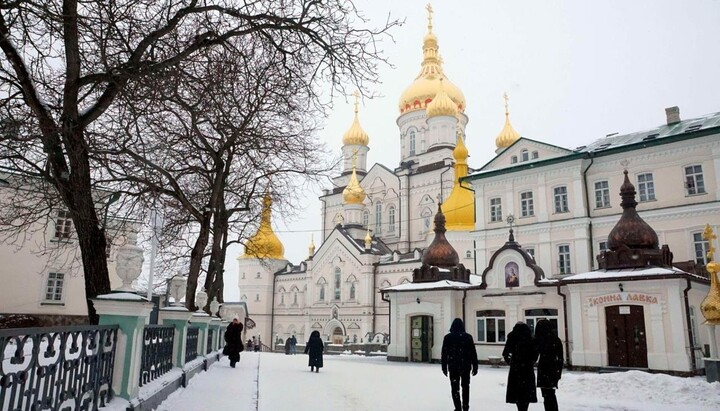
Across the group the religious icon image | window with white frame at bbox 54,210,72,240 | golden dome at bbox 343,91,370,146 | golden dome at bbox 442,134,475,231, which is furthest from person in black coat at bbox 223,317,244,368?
golden dome at bbox 343,91,370,146

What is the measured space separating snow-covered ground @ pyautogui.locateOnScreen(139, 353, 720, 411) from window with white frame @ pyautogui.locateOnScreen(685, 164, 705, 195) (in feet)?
49.7

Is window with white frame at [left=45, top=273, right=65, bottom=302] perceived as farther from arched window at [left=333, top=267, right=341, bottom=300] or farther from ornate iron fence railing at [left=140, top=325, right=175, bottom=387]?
arched window at [left=333, top=267, right=341, bottom=300]

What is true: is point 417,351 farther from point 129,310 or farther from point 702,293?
point 129,310

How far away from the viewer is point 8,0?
6457 mm

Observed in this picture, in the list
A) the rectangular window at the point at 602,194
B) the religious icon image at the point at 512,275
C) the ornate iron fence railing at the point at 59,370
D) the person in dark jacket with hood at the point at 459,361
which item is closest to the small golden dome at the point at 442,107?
the rectangular window at the point at 602,194

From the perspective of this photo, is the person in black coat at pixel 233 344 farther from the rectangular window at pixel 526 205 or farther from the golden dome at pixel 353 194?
the golden dome at pixel 353 194

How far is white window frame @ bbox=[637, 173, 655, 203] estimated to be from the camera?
26.9 m

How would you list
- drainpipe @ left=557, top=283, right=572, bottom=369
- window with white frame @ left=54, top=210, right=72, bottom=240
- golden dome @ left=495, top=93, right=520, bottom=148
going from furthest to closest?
golden dome @ left=495, top=93, right=520, bottom=148, drainpipe @ left=557, top=283, right=572, bottom=369, window with white frame @ left=54, top=210, right=72, bottom=240

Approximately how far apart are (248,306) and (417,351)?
33.2 metres

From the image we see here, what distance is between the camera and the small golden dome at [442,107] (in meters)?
49.9

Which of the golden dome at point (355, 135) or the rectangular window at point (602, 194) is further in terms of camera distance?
the golden dome at point (355, 135)

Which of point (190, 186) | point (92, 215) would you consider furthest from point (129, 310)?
point (190, 186)

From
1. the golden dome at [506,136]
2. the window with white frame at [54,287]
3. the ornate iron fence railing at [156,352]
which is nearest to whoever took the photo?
the ornate iron fence railing at [156,352]

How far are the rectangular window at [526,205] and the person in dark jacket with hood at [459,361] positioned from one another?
72.7 ft
